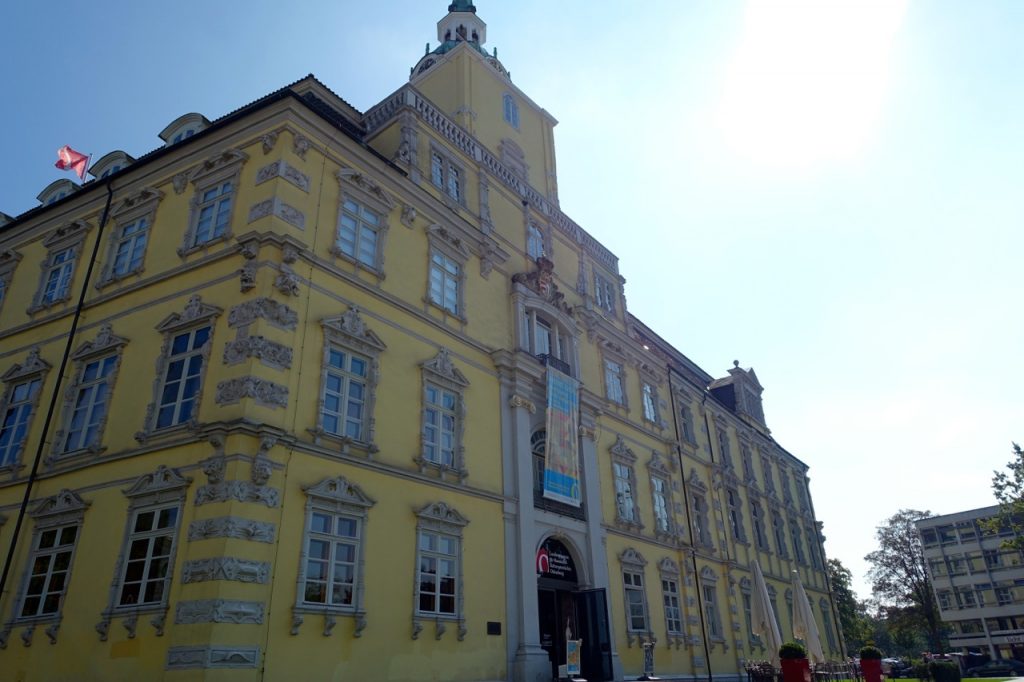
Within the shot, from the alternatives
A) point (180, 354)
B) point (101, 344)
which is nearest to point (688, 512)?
point (180, 354)

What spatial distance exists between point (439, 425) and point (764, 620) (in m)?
17.6

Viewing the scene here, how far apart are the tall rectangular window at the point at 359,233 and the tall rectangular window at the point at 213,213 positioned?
2.99 metres

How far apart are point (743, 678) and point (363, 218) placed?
26.6 meters

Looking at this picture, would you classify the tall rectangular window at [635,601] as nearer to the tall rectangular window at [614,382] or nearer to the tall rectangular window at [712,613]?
the tall rectangular window at [712,613]

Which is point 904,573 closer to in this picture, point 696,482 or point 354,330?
point 696,482

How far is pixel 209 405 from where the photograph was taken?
1509cm

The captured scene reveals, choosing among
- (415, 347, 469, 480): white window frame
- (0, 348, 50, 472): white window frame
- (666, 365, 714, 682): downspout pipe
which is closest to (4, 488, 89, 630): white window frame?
(0, 348, 50, 472): white window frame

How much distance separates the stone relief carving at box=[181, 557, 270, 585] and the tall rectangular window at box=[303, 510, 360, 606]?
1.30 meters

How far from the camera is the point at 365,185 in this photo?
20.1 m

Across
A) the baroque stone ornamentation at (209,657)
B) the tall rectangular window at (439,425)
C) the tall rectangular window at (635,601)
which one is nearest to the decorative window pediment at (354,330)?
the tall rectangular window at (439,425)

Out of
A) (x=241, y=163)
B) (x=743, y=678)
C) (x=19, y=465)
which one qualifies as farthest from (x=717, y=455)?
(x=19, y=465)

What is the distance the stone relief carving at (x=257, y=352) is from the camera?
49.8 feet

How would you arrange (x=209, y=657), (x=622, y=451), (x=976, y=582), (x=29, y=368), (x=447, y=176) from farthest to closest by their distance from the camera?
(x=976, y=582) → (x=622, y=451) → (x=447, y=176) → (x=29, y=368) → (x=209, y=657)

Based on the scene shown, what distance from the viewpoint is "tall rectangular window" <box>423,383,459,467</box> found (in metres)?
19.1
